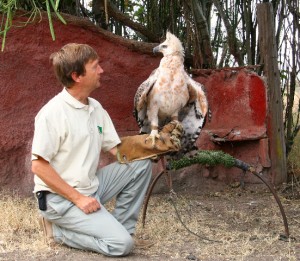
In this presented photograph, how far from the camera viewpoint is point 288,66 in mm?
7113

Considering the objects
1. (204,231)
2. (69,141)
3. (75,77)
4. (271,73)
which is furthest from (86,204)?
(271,73)

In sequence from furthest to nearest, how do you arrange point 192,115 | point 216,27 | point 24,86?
1. point 216,27
2. point 24,86
3. point 192,115

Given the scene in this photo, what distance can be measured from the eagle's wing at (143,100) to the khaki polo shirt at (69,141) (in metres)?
1.26

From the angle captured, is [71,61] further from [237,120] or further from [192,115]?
[237,120]

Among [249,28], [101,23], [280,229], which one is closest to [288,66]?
[249,28]

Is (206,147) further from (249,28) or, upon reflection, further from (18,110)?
(18,110)

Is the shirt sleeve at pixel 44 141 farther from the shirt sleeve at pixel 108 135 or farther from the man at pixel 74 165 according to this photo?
the shirt sleeve at pixel 108 135

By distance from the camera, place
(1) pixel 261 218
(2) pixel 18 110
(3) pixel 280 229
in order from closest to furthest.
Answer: (3) pixel 280 229 < (1) pixel 261 218 < (2) pixel 18 110

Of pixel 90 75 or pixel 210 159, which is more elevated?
pixel 90 75

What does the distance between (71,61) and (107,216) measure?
99cm

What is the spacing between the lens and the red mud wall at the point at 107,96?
5984 mm

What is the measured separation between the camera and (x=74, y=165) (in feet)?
12.6

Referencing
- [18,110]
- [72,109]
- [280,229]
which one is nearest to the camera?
[72,109]

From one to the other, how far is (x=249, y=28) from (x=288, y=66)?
633mm
